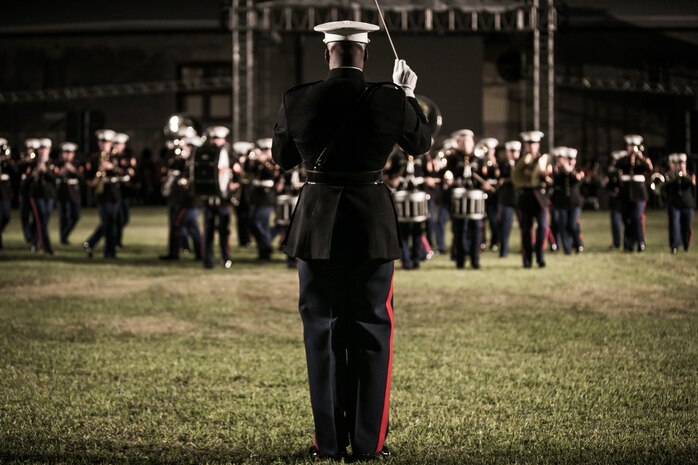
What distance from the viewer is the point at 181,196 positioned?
17.0 metres

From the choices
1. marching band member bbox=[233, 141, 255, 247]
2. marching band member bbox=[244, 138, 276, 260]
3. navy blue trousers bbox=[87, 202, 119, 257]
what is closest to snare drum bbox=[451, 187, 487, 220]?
marching band member bbox=[244, 138, 276, 260]

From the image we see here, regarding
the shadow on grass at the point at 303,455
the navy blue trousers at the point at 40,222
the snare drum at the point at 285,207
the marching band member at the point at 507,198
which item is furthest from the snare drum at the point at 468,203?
the shadow on grass at the point at 303,455

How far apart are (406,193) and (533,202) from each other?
7.23 feet

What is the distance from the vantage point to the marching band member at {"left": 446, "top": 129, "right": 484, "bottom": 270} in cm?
1630

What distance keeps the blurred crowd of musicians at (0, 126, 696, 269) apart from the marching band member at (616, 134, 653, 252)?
2 cm

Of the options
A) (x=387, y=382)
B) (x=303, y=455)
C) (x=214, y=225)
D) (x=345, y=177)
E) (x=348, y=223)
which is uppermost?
(x=345, y=177)

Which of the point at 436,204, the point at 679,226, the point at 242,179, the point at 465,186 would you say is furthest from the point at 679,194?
the point at 242,179

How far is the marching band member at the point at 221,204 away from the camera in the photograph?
1596 cm

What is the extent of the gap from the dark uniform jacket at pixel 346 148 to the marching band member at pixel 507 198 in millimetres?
13003

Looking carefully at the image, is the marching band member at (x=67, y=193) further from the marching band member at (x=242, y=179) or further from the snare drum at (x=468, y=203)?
the snare drum at (x=468, y=203)

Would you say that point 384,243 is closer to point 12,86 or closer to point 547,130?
point 547,130

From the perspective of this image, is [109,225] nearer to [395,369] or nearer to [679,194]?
[679,194]

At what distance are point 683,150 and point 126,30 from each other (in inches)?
716

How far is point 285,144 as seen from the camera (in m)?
5.24
